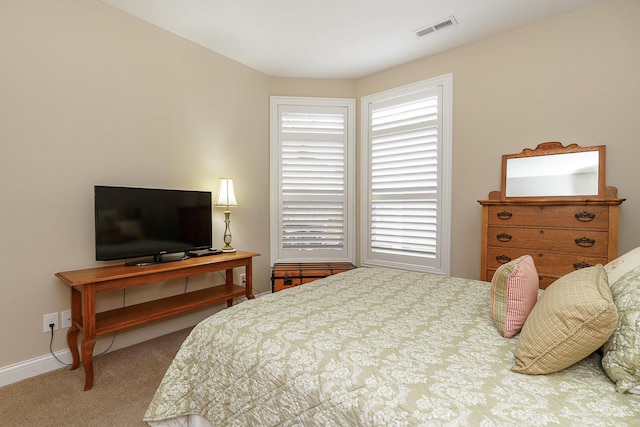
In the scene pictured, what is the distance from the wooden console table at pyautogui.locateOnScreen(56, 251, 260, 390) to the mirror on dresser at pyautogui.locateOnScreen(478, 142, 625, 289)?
7.36ft

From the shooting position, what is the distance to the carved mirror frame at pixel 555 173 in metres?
2.35

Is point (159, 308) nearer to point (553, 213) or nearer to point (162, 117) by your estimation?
point (162, 117)

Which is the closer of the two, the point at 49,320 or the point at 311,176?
the point at 49,320

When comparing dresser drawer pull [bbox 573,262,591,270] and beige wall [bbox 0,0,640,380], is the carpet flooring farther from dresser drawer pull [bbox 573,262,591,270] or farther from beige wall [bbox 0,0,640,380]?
dresser drawer pull [bbox 573,262,591,270]

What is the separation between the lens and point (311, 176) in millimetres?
3852

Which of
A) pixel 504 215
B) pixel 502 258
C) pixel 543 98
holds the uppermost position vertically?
pixel 543 98

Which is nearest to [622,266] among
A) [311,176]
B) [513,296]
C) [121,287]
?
[513,296]

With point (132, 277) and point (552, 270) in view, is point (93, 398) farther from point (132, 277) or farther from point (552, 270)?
point (552, 270)

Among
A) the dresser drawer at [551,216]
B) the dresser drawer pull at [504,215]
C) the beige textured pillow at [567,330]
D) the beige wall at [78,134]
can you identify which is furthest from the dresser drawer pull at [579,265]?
the beige wall at [78,134]

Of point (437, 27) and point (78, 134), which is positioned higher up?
point (437, 27)

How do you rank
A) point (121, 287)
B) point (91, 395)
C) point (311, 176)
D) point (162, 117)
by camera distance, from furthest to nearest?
point (311, 176) → point (162, 117) → point (121, 287) → point (91, 395)

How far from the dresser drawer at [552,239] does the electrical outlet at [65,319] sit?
3.30m

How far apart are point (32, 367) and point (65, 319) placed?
330 mm

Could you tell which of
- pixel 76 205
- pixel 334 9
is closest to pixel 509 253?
pixel 334 9
